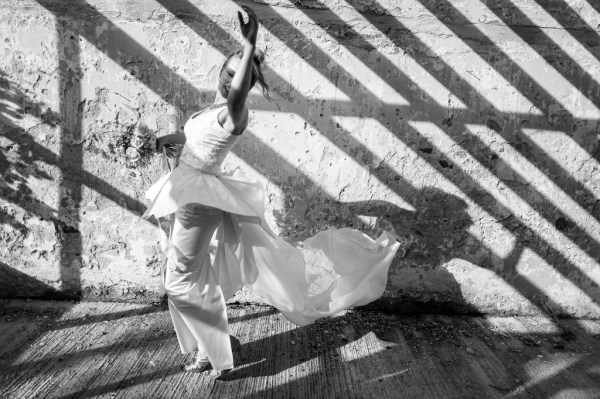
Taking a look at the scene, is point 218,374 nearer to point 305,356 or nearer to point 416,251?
point 305,356

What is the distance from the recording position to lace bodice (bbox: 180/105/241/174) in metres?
2.27

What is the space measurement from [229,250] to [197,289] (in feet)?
1.18

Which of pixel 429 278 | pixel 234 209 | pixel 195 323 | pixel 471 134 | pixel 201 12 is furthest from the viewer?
pixel 429 278

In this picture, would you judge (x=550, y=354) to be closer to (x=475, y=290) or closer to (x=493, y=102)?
(x=475, y=290)

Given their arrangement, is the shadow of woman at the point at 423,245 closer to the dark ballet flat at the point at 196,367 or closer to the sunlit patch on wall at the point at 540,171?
the sunlit patch on wall at the point at 540,171

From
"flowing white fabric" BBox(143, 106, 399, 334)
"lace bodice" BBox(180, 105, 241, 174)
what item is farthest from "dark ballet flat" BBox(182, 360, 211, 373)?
"lace bodice" BBox(180, 105, 241, 174)

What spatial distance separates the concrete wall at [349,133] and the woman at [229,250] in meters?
0.41

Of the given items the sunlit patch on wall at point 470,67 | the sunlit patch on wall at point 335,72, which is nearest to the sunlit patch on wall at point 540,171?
the sunlit patch on wall at point 470,67

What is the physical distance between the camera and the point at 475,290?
3.47m

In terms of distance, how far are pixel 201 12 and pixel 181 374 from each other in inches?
87.4

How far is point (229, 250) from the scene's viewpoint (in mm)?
2844

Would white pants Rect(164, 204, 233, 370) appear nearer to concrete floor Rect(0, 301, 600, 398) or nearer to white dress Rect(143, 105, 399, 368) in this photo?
white dress Rect(143, 105, 399, 368)

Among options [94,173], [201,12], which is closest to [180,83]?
[201,12]

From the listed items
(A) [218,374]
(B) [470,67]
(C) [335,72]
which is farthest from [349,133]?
(A) [218,374]
